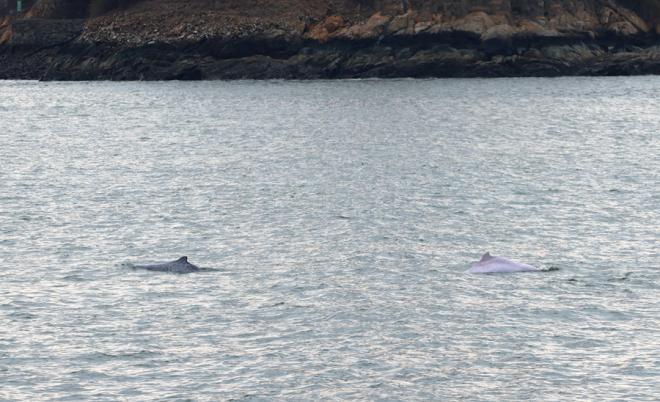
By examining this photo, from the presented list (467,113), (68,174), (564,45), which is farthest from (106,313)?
(564,45)

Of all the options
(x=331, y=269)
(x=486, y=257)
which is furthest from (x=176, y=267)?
(x=486, y=257)

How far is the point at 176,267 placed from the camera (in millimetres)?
40906

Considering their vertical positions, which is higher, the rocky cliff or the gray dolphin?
the rocky cliff

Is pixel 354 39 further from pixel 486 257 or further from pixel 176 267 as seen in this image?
pixel 176 267

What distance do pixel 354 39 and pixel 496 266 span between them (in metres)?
127

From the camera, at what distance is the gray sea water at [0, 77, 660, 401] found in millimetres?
28828

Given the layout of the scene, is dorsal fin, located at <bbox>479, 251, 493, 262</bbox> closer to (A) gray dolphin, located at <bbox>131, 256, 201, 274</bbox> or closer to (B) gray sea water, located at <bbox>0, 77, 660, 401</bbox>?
(B) gray sea water, located at <bbox>0, 77, 660, 401</bbox>

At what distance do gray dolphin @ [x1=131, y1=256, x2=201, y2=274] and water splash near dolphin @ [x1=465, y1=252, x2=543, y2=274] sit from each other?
335 inches

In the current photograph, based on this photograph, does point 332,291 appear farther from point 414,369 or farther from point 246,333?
point 414,369

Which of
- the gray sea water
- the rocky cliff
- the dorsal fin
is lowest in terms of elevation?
the gray sea water

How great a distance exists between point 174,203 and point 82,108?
8103 centimetres

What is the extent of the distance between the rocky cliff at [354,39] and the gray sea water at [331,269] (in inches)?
2724

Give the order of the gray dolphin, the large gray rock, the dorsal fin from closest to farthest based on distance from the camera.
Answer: the gray dolphin < the dorsal fin < the large gray rock

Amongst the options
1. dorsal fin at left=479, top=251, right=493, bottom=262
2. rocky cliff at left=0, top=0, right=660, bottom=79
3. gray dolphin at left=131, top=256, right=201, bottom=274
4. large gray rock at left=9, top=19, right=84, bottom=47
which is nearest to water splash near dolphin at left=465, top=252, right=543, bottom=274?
dorsal fin at left=479, top=251, right=493, bottom=262
